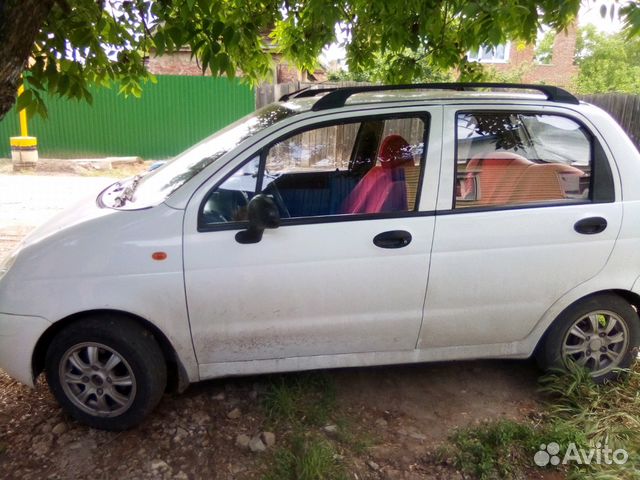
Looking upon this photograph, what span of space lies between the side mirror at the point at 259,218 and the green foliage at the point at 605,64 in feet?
86.8

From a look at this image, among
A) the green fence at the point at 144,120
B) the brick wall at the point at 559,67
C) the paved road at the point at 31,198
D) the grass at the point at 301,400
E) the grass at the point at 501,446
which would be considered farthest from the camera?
the brick wall at the point at 559,67

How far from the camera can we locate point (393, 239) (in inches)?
114

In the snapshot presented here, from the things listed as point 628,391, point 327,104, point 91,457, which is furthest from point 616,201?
point 91,457

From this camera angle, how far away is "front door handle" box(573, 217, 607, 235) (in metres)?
3.05

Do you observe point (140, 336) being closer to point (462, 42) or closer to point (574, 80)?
point (462, 42)

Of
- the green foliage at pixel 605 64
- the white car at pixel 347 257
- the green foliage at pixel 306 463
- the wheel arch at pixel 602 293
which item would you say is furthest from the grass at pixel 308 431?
the green foliage at pixel 605 64

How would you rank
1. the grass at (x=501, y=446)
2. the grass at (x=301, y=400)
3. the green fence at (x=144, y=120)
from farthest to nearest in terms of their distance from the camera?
the green fence at (x=144, y=120)
the grass at (x=301, y=400)
the grass at (x=501, y=446)

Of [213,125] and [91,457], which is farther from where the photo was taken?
[213,125]

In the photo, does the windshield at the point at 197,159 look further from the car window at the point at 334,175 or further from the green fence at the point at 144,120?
the green fence at the point at 144,120

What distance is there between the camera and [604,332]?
3.31m

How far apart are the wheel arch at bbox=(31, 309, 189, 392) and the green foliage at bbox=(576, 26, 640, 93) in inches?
1053

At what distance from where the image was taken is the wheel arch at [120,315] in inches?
110

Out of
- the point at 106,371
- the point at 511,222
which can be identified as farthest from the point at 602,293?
the point at 106,371

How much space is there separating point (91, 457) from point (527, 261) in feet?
8.44
